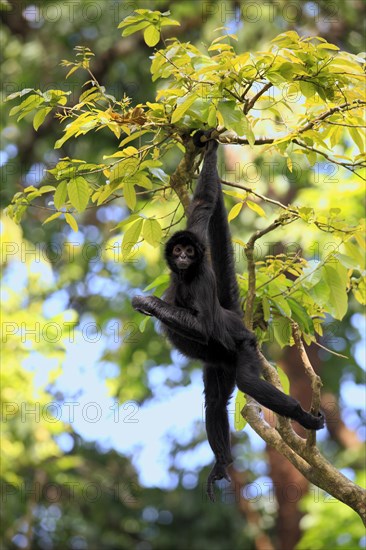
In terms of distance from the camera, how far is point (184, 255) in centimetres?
587

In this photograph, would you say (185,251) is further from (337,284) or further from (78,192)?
(337,284)

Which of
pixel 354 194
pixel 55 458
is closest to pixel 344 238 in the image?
pixel 354 194

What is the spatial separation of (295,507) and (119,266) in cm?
606

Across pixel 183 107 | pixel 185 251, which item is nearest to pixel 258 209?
pixel 185 251

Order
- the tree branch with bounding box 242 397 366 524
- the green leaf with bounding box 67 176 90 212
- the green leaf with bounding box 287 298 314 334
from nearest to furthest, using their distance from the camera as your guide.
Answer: the tree branch with bounding box 242 397 366 524
the green leaf with bounding box 67 176 90 212
the green leaf with bounding box 287 298 314 334

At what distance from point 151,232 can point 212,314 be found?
28.9 inches

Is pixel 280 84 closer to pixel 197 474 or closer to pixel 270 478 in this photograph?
pixel 270 478

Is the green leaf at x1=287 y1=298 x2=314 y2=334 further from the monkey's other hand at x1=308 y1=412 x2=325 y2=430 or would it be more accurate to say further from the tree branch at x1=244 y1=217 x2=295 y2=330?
the monkey's other hand at x1=308 y1=412 x2=325 y2=430

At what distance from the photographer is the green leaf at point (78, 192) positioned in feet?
17.4

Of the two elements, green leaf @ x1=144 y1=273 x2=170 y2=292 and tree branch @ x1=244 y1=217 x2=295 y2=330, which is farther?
green leaf @ x1=144 y1=273 x2=170 y2=292

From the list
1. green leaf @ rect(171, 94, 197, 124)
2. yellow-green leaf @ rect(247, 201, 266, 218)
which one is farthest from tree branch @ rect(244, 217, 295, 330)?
green leaf @ rect(171, 94, 197, 124)

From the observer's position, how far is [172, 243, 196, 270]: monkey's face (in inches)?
231

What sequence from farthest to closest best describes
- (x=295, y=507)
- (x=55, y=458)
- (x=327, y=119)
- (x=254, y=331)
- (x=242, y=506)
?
(x=242, y=506), (x=295, y=507), (x=55, y=458), (x=254, y=331), (x=327, y=119)

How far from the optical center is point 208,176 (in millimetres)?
5762
